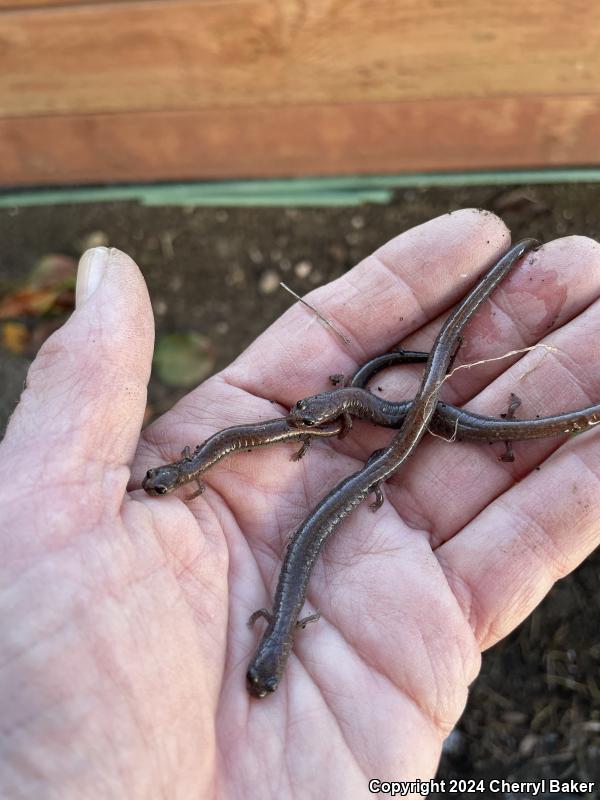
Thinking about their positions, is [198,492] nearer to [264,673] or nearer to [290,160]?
[264,673]

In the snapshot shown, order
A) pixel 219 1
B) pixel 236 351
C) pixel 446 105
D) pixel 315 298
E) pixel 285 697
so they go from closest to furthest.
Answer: pixel 285 697, pixel 315 298, pixel 219 1, pixel 446 105, pixel 236 351

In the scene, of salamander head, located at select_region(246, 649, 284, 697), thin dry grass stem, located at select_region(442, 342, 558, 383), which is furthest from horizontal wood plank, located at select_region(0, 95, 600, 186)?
salamander head, located at select_region(246, 649, 284, 697)

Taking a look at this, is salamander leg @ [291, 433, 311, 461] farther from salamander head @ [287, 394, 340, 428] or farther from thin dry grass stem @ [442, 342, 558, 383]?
thin dry grass stem @ [442, 342, 558, 383]

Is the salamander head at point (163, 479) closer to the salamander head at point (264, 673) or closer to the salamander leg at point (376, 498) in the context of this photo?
the salamander head at point (264, 673)

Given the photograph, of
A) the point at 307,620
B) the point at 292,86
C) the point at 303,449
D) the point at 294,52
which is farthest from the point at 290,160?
the point at 307,620

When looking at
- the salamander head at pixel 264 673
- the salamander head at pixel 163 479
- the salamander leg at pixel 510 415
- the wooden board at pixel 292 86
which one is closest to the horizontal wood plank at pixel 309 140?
the wooden board at pixel 292 86

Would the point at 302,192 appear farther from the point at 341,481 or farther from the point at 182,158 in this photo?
the point at 341,481

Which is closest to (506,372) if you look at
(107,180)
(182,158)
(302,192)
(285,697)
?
(285,697)
